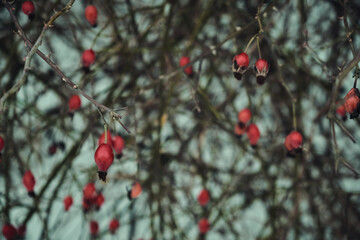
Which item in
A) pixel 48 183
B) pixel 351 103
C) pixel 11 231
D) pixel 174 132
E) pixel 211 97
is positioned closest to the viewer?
pixel 351 103

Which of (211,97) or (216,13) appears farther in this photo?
(211,97)

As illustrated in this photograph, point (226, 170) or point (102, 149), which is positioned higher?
point (226, 170)

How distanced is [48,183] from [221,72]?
4.68ft

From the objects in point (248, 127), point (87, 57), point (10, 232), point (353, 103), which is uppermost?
point (87, 57)

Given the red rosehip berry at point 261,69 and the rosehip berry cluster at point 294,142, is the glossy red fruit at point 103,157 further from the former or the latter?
the rosehip berry cluster at point 294,142

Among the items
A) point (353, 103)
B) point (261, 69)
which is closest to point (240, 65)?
point (261, 69)

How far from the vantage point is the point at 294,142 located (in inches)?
70.1

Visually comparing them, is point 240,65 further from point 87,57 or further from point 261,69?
point 87,57

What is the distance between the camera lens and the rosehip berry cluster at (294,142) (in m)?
1.78

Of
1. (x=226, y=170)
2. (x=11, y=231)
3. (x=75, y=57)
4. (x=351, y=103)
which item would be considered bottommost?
(x=351, y=103)

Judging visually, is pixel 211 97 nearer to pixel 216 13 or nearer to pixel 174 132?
pixel 174 132

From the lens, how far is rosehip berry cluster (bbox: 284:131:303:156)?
178cm

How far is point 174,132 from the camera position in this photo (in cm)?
297

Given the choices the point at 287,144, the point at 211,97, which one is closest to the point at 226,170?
the point at 211,97
